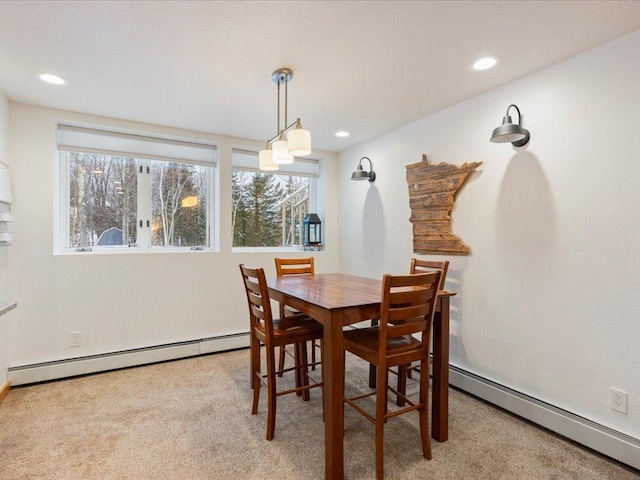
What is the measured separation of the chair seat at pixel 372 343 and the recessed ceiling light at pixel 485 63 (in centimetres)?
178

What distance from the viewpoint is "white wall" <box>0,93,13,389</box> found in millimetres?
2594

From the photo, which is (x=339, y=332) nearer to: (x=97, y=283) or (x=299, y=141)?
(x=299, y=141)

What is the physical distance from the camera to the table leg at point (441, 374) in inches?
80.0

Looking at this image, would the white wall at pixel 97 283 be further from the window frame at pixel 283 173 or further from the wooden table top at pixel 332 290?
the wooden table top at pixel 332 290

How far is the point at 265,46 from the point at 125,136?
2060 millimetres

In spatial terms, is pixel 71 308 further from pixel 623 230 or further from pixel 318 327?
pixel 623 230

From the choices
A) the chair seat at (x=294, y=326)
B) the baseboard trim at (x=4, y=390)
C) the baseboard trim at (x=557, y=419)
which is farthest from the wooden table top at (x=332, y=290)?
the baseboard trim at (x=4, y=390)

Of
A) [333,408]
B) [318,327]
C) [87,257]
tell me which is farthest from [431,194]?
[87,257]

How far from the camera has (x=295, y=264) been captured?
132 inches

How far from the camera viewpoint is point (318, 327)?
7.57ft

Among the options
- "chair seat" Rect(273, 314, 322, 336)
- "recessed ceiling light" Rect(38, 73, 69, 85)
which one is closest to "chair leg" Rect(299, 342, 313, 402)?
"chair seat" Rect(273, 314, 322, 336)

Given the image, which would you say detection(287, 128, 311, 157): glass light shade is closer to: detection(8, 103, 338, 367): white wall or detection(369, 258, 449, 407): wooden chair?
detection(369, 258, 449, 407): wooden chair

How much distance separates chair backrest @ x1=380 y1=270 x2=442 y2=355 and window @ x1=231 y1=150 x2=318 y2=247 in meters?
2.62

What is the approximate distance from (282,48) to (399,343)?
6.08 feet
